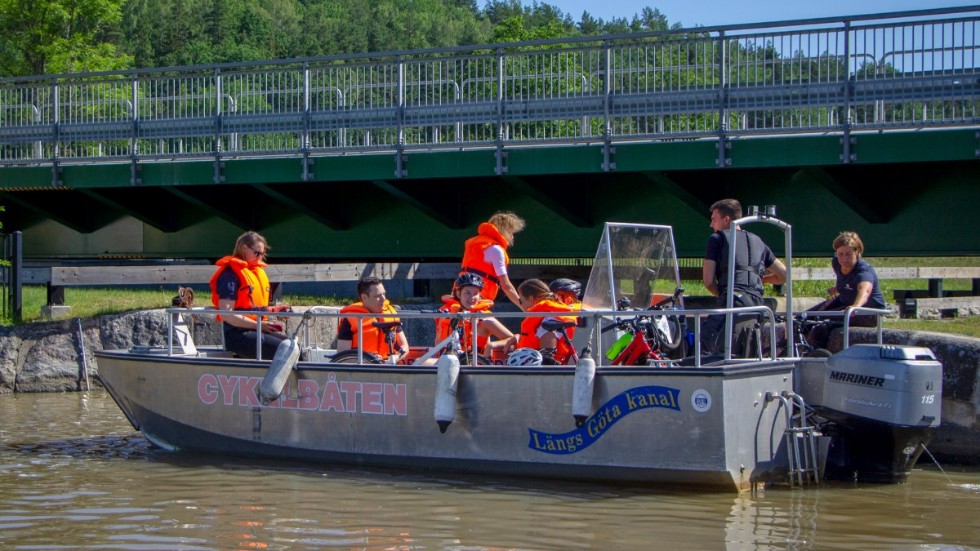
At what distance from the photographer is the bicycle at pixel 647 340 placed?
32.9 ft

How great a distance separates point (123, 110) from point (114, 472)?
1100 cm

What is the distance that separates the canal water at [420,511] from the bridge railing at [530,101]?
5.47 metres

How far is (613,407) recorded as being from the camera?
960 centimetres

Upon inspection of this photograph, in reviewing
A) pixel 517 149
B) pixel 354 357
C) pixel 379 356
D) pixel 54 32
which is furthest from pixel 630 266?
pixel 54 32

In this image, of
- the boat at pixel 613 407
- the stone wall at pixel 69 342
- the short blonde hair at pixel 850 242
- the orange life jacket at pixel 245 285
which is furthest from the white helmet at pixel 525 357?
the stone wall at pixel 69 342

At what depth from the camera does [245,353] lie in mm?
11617

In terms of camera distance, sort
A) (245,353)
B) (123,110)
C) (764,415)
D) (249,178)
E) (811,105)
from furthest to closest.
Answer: (123,110), (249,178), (811,105), (245,353), (764,415)

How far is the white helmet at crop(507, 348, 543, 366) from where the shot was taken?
406 inches

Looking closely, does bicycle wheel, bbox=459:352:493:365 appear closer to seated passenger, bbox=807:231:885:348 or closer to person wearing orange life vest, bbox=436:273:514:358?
person wearing orange life vest, bbox=436:273:514:358

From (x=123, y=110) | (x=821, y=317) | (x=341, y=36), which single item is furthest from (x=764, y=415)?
(x=341, y=36)

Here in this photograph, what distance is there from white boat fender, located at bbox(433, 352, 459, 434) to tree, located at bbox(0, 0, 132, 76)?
19953 millimetres

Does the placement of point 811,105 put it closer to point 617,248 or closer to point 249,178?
point 617,248

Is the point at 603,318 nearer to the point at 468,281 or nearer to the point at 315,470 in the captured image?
the point at 468,281

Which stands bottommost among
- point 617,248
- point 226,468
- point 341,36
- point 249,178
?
point 226,468
